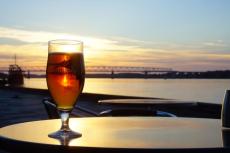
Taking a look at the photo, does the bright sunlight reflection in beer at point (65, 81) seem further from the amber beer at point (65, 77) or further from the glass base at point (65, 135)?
the glass base at point (65, 135)

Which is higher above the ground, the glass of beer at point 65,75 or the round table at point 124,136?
the glass of beer at point 65,75

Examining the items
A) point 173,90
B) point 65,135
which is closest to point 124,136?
point 65,135

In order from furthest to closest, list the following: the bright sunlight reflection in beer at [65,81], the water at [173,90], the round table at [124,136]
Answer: the water at [173,90] → the bright sunlight reflection in beer at [65,81] → the round table at [124,136]

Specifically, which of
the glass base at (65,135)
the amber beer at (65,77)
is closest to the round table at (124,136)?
the glass base at (65,135)

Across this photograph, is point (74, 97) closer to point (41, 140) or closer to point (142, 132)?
point (41, 140)

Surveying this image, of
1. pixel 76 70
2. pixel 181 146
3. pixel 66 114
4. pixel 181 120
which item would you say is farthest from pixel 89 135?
pixel 181 120

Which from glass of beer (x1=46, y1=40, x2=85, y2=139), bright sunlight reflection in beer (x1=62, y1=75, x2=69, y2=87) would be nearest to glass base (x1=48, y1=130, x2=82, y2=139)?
glass of beer (x1=46, y1=40, x2=85, y2=139)

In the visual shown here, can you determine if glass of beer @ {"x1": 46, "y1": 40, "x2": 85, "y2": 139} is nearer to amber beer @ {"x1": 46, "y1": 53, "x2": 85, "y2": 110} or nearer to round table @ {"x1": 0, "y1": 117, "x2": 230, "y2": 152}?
amber beer @ {"x1": 46, "y1": 53, "x2": 85, "y2": 110}
